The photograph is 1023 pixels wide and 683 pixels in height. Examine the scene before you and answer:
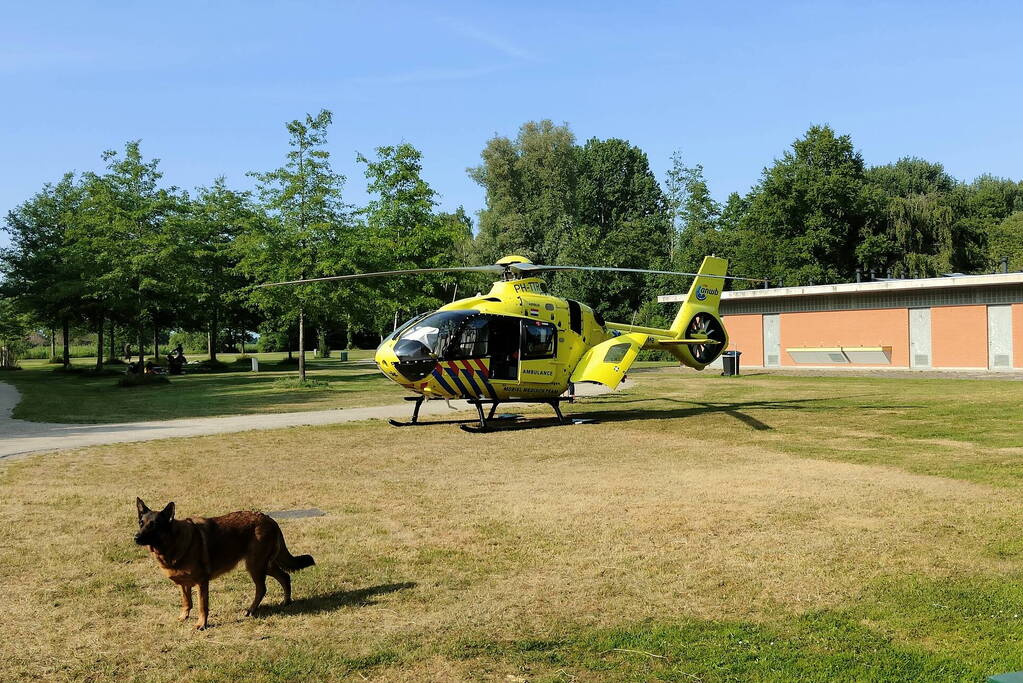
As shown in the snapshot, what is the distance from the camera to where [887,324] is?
115ft

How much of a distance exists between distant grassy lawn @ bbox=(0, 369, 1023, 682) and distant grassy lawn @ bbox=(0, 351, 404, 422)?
8140 millimetres

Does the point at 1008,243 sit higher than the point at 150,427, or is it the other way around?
the point at 1008,243

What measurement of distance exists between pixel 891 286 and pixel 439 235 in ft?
71.3

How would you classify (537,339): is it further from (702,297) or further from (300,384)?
(300,384)

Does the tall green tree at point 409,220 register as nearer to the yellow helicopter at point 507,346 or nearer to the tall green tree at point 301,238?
the tall green tree at point 301,238

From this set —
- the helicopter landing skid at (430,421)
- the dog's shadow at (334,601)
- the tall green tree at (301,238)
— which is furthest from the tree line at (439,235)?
the dog's shadow at (334,601)

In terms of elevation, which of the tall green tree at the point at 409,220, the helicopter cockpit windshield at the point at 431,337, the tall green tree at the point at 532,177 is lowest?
the helicopter cockpit windshield at the point at 431,337

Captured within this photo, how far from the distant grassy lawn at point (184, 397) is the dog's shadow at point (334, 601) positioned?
1565cm

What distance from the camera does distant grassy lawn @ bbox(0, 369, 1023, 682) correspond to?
5082 millimetres

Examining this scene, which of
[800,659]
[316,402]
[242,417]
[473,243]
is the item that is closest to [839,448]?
[800,659]

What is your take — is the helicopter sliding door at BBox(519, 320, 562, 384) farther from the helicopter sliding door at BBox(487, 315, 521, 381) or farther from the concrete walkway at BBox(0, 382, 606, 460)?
the concrete walkway at BBox(0, 382, 606, 460)

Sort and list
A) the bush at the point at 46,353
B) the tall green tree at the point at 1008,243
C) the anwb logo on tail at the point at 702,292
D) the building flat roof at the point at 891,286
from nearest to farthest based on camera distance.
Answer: the anwb logo on tail at the point at 702,292
the building flat roof at the point at 891,286
the tall green tree at the point at 1008,243
the bush at the point at 46,353

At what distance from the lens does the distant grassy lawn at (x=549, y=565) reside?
508 centimetres

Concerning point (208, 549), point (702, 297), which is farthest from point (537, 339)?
point (208, 549)
